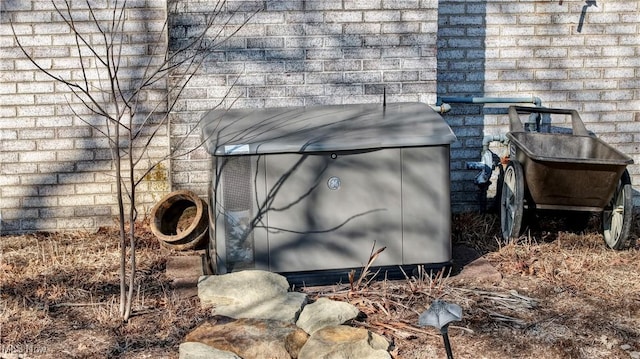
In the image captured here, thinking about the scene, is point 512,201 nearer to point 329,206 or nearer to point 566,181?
point 566,181

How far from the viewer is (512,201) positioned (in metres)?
7.11

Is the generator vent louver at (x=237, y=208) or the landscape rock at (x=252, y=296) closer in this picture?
the landscape rock at (x=252, y=296)

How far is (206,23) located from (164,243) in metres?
1.91

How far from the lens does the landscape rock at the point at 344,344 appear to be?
4660 millimetres

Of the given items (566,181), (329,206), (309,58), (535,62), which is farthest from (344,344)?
(535,62)

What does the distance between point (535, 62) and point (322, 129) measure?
2954 mm

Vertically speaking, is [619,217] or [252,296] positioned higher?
[619,217]

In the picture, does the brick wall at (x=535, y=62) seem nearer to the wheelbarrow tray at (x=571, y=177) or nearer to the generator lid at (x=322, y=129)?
the wheelbarrow tray at (x=571, y=177)

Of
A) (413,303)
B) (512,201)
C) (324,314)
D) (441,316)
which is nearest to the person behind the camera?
(441,316)

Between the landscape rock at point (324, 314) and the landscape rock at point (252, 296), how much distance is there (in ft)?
0.23

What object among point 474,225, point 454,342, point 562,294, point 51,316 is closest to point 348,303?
point 454,342

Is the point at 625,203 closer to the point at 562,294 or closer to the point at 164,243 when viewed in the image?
the point at 562,294

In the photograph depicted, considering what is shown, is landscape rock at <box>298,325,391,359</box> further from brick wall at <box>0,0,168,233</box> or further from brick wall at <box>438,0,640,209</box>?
brick wall at <box>438,0,640,209</box>

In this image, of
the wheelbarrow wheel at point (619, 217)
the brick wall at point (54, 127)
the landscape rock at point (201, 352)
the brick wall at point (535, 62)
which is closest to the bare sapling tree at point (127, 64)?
the brick wall at point (54, 127)
